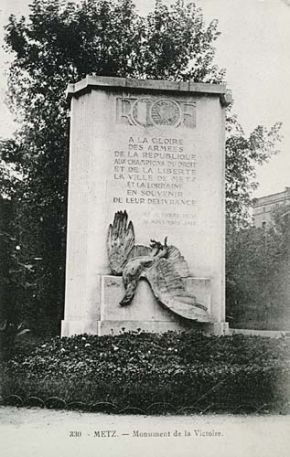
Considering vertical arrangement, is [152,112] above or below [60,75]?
below

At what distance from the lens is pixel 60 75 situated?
17.2 m

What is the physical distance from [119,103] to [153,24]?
660 centimetres

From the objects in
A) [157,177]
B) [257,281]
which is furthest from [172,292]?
[257,281]

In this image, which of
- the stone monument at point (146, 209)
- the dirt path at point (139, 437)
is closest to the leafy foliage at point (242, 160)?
the stone monument at point (146, 209)

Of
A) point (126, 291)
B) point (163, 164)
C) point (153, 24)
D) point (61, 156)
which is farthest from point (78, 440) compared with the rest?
point (153, 24)

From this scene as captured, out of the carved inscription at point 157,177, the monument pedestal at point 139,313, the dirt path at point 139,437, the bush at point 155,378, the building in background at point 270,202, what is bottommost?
the dirt path at point 139,437

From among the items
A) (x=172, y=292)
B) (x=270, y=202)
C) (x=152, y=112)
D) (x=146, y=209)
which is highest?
(x=152, y=112)

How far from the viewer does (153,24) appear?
17484mm

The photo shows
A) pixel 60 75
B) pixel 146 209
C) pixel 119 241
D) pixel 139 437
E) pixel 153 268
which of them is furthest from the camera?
pixel 60 75

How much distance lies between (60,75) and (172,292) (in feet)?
27.4

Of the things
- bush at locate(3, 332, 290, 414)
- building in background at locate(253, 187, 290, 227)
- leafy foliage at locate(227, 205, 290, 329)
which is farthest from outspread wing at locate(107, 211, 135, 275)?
building in background at locate(253, 187, 290, 227)

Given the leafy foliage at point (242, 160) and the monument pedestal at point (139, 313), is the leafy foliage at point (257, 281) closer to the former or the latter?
the leafy foliage at point (242, 160)

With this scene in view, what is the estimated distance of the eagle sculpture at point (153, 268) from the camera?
35.4ft

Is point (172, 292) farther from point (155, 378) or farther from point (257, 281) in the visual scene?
point (257, 281)
